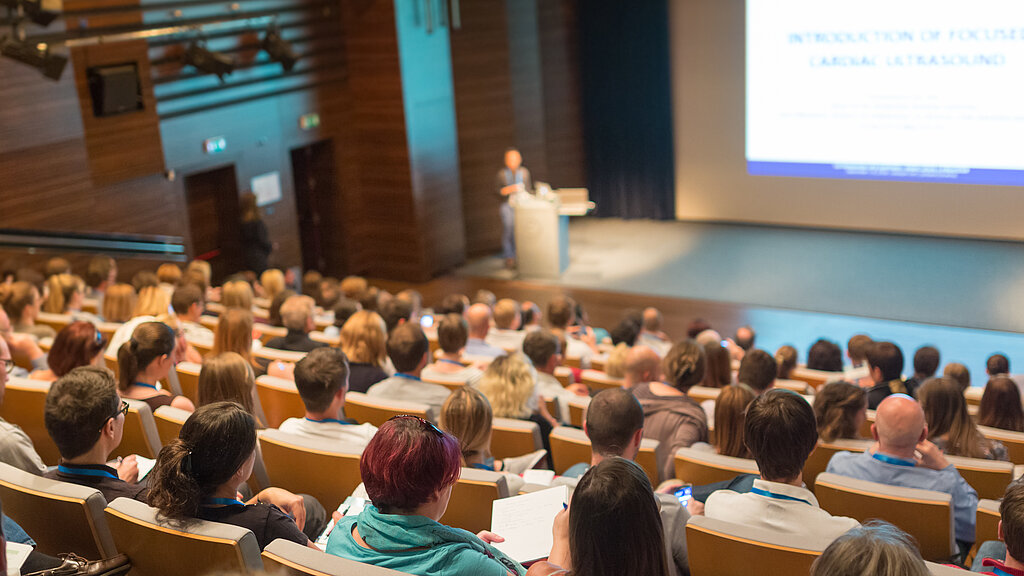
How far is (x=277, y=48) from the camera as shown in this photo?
9.73 meters

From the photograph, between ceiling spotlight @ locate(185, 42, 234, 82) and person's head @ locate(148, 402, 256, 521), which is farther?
ceiling spotlight @ locate(185, 42, 234, 82)

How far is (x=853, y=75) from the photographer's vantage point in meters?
10.9

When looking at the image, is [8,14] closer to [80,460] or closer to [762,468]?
[80,460]

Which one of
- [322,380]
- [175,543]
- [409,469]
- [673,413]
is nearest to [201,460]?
[175,543]

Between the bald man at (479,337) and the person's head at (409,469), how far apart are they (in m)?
3.62

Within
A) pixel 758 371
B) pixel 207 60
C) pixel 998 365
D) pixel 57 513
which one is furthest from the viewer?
pixel 207 60

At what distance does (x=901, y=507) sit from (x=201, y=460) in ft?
7.08

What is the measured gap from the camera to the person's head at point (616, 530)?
2010 millimetres

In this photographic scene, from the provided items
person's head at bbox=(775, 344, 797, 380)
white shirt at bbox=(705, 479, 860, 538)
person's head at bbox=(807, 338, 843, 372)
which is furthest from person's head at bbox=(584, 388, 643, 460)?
person's head at bbox=(807, 338, 843, 372)

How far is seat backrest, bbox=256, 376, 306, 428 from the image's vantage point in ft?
13.9

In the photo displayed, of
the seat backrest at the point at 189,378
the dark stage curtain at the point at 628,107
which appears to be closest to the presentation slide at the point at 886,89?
the dark stage curtain at the point at 628,107

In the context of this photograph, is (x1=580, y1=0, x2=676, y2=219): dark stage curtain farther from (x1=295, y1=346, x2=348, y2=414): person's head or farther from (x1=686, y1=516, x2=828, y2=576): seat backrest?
(x1=686, y1=516, x2=828, y2=576): seat backrest

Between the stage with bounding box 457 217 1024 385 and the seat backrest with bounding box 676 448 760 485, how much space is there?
5236 mm

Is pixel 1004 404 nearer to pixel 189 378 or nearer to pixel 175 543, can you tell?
pixel 175 543
